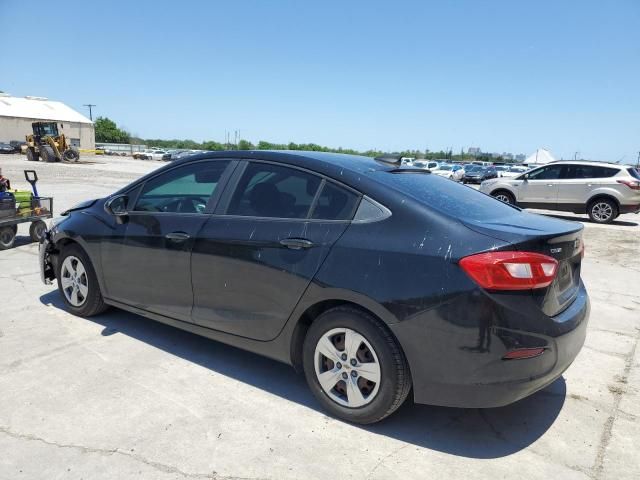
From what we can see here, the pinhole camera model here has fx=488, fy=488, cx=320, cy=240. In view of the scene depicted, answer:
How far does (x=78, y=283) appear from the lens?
4.52 meters

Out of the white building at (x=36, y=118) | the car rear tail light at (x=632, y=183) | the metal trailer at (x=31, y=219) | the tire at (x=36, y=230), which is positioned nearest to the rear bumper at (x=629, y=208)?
the car rear tail light at (x=632, y=183)

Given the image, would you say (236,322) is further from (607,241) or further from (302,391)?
(607,241)

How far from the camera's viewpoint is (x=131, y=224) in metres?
3.99

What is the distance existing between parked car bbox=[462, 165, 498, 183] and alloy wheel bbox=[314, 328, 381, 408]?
33749mm

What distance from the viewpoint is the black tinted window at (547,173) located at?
14.8 m

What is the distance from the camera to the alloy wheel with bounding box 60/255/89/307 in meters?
4.46

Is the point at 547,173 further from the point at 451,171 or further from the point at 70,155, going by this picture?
the point at 70,155

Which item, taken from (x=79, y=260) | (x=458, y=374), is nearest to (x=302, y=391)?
(x=458, y=374)

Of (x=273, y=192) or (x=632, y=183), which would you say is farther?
(x=632, y=183)

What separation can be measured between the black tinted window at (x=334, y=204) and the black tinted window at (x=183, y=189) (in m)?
0.94

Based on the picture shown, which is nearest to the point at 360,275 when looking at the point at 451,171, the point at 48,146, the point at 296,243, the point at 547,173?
the point at 296,243

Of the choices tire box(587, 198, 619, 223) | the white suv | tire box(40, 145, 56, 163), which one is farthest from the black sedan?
tire box(40, 145, 56, 163)

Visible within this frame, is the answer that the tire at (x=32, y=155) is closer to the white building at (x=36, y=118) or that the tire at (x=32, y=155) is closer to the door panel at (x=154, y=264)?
the white building at (x=36, y=118)

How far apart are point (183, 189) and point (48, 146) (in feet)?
132
